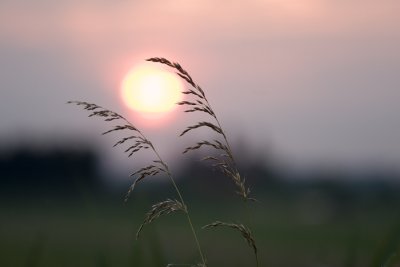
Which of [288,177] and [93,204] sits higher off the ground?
[93,204]

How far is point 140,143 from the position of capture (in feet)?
7.07

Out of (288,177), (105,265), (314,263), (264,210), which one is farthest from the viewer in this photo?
(264,210)

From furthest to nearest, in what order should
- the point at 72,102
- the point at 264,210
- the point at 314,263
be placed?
the point at 264,210
the point at 314,263
the point at 72,102

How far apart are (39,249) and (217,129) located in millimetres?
630

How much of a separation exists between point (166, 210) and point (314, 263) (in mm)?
711

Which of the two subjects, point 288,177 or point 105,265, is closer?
point 105,265

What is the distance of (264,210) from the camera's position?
3816cm

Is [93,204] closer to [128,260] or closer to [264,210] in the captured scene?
[128,260]

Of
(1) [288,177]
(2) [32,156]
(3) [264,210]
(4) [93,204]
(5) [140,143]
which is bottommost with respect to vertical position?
(3) [264,210]

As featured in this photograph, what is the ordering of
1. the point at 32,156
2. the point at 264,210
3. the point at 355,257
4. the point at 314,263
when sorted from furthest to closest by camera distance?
the point at 264,210 → the point at 32,156 → the point at 314,263 → the point at 355,257

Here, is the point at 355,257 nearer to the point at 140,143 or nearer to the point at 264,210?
the point at 140,143

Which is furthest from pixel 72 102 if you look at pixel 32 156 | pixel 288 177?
pixel 288 177

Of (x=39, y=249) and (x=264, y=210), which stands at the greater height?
(x=39, y=249)

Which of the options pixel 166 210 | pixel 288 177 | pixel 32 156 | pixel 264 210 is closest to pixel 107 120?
pixel 166 210
